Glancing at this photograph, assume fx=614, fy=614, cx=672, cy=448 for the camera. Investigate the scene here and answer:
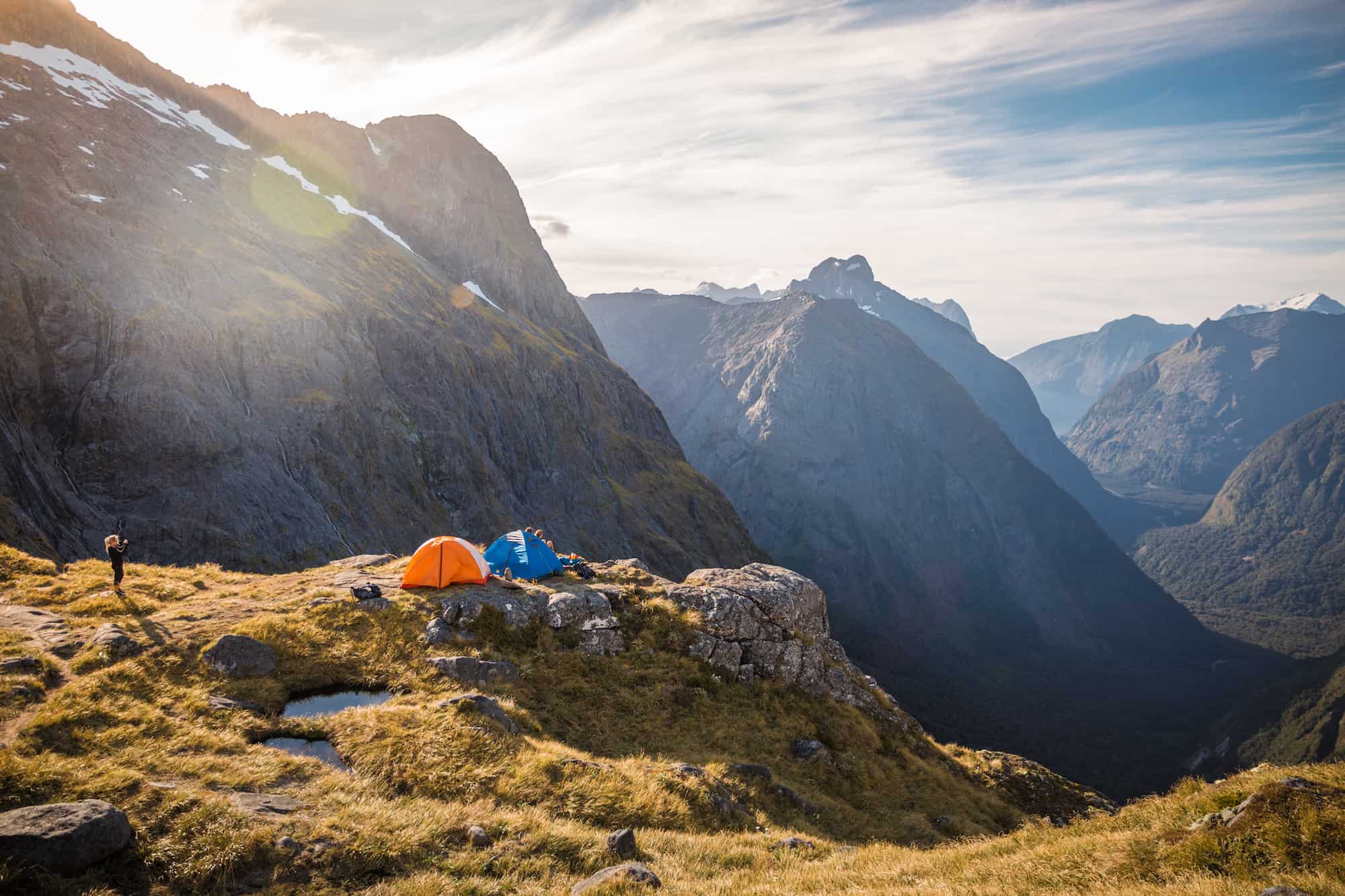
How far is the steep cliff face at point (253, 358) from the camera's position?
49.9 meters

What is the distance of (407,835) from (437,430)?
86.4m

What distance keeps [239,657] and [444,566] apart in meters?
8.53

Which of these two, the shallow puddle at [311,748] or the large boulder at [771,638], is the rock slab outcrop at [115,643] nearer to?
the shallow puddle at [311,748]

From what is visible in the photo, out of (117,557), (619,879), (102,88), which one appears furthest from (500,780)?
(102,88)

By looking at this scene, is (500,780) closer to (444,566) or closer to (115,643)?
(115,643)

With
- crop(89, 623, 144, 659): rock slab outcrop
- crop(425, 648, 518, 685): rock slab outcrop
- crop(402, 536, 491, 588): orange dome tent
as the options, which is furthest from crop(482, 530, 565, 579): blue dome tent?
crop(89, 623, 144, 659): rock slab outcrop

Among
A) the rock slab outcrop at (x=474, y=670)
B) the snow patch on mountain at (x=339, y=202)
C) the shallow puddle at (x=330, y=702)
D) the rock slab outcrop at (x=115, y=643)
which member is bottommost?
the shallow puddle at (x=330, y=702)

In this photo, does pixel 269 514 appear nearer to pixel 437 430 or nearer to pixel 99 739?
pixel 437 430

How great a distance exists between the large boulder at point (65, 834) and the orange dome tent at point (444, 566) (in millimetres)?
15340

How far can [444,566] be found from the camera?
2611cm

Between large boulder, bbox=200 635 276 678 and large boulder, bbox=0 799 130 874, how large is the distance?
811cm

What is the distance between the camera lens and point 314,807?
41.1ft

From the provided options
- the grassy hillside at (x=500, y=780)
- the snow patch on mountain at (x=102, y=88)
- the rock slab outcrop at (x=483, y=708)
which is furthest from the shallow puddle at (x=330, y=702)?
the snow patch on mountain at (x=102, y=88)

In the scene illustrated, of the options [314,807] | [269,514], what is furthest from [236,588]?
[269,514]
